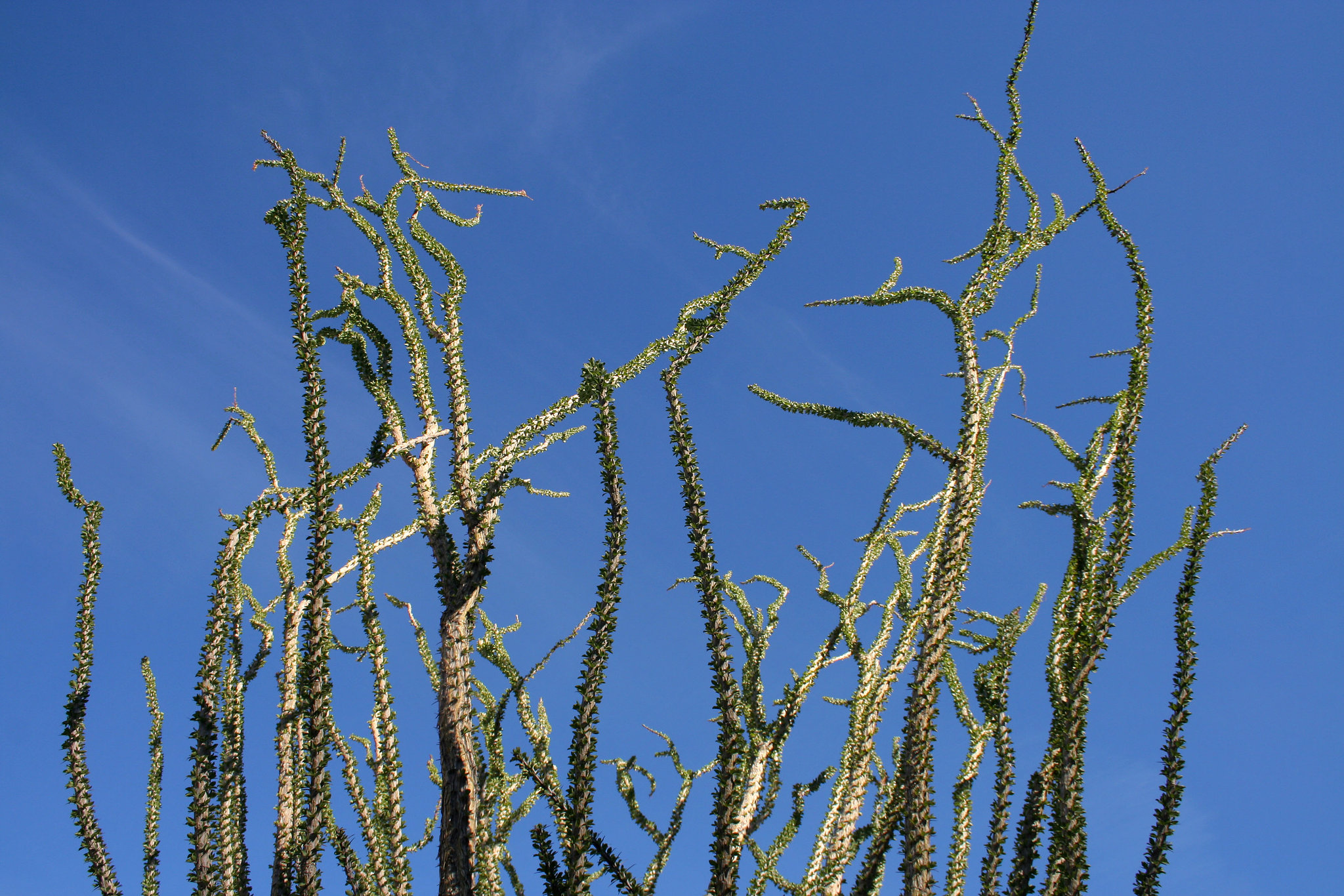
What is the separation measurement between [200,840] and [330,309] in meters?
4.17

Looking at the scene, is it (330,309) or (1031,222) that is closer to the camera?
(1031,222)

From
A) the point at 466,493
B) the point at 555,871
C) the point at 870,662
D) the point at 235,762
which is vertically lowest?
the point at 555,871

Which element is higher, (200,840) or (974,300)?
(974,300)

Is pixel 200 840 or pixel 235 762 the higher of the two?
pixel 235 762

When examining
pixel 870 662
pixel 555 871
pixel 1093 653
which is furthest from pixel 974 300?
pixel 555 871

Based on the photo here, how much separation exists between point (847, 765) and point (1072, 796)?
2.38 m

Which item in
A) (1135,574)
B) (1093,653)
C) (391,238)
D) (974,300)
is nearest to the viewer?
(1093,653)

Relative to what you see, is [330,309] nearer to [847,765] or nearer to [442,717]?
[442,717]

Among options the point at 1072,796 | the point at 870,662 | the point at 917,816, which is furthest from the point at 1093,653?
the point at 870,662

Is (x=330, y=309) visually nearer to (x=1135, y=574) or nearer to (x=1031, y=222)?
(x=1031, y=222)

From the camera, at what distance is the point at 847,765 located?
6.84 m

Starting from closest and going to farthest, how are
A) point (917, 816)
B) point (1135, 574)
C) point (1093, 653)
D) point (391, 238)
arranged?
point (917, 816), point (1093, 653), point (1135, 574), point (391, 238)

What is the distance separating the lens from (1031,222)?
6371mm

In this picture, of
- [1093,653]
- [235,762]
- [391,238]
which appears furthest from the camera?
[391,238]
